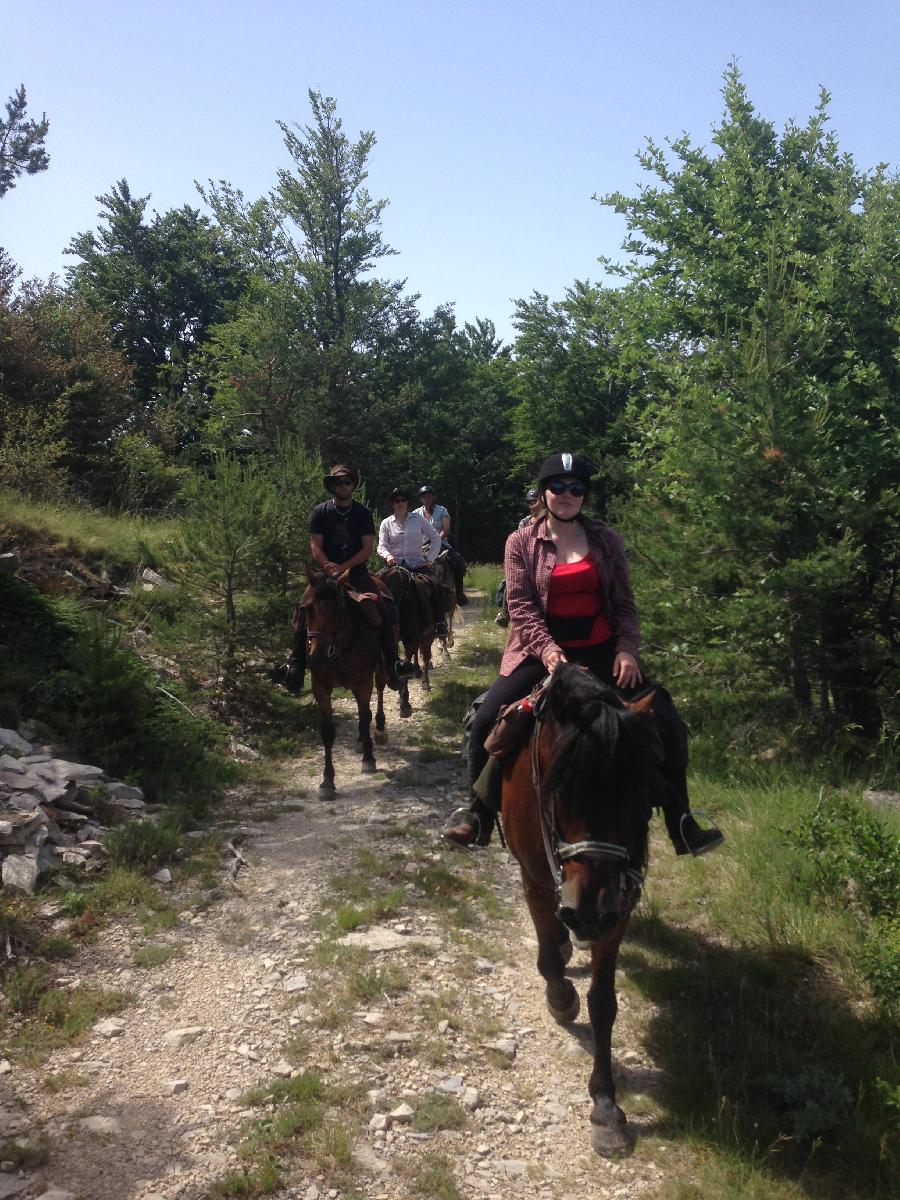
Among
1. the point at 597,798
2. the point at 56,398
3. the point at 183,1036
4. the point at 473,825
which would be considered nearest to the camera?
the point at 597,798

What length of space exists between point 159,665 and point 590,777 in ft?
23.9

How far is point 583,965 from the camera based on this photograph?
191 inches

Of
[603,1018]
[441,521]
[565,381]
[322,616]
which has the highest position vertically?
[565,381]

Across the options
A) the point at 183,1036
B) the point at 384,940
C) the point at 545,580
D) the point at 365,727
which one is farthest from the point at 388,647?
the point at 183,1036

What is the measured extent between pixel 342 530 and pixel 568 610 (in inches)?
188

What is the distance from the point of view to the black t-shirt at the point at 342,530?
28.2 ft

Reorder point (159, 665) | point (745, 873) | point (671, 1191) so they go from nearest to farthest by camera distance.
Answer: point (671, 1191) < point (745, 873) < point (159, 665)

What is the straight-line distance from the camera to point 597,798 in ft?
10.3

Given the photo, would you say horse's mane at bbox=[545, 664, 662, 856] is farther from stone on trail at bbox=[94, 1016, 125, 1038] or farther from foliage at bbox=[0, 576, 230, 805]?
foliage at bbox=[0, 576, 230, 805]

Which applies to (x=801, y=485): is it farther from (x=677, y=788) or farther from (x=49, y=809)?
(x=49, y=809)

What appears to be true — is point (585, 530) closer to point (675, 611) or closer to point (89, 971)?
point (675, 611)

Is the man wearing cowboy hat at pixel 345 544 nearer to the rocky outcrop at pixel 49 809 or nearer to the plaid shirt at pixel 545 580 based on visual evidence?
the rocky outcrop at pixel 49 809

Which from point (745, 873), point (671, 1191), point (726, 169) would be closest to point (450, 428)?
point (726, 169)

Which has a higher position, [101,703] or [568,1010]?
[101,703]
